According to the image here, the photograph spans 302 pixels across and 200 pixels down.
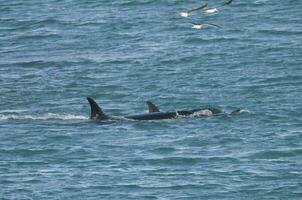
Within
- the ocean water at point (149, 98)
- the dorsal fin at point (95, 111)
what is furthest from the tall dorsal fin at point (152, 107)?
the dorsal fin at point (95, 111)

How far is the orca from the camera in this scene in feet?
136

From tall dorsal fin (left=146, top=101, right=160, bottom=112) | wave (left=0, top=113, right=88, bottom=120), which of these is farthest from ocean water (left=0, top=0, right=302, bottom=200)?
tall dorsal fin (left=146, top=101, right=160, bottom=112)

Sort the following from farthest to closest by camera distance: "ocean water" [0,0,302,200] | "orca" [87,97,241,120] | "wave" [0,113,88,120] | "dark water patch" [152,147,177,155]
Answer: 1. "wave" [0,113,88,120]
2. "orca" [87,97,241,120]
3. "dark water patch" [152,147,177,155]
4. "ocean water" [0,0,302,200]

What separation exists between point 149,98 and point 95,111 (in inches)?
160

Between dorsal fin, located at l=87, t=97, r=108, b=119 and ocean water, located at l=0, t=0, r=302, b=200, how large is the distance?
1.08 ft

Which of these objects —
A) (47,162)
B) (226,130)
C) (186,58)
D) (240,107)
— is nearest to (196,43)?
(186,58)

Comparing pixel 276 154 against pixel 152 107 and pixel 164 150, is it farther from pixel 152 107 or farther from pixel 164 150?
pixel 152 107

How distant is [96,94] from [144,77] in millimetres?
2992

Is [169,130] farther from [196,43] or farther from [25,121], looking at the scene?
[196,43]

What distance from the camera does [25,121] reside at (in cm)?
4228

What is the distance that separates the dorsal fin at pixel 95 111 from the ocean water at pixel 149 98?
13.0 inches

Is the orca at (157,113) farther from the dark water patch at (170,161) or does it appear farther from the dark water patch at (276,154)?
the dark water patch at (170,161)

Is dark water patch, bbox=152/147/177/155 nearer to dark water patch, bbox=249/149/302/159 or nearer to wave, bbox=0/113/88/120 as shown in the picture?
dark water patch, bbox=249/149/302/159

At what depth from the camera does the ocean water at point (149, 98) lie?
3400 cm
